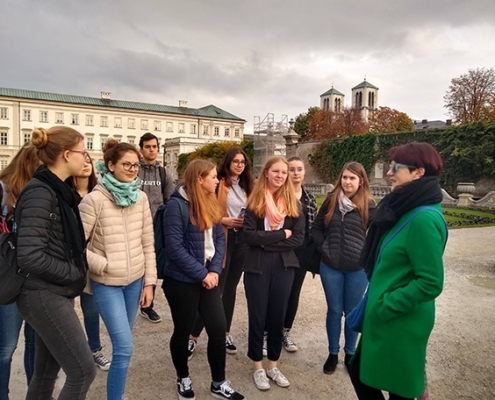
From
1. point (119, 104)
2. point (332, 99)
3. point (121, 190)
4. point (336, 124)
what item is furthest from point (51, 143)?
point (332, 99)

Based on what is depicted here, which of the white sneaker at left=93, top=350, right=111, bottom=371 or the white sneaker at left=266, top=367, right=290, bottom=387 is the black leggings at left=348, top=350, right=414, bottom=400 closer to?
the white sneaker at left=266, top=367, right=290, bottom=387

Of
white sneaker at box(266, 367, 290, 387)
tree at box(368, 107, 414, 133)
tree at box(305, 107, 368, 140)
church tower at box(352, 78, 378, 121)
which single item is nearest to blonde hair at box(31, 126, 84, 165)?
white sneaker at box(266, 367, 290, 387)

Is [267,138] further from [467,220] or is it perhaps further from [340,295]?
[340,295]

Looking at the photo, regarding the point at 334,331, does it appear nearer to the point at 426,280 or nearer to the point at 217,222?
the point at 217,222

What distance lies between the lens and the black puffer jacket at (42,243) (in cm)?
215

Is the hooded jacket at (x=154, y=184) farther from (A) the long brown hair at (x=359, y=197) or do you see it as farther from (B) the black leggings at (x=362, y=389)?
(B) the black leggings at (x=362, y=389)

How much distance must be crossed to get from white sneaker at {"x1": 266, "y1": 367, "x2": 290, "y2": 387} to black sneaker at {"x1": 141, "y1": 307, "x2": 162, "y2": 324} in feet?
6.12

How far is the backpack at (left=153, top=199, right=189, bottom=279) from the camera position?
10.5ft

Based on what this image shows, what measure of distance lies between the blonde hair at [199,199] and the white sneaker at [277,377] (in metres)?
1.49

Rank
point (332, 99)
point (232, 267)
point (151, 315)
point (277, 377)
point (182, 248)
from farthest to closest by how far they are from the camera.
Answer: point (332, 99), point (151, 315), point (232, 267), point (277, 377), point (182, 248)

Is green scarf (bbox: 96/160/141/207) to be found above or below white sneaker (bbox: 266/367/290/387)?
above

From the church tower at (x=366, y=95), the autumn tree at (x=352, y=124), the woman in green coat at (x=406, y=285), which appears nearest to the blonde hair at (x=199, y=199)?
the woman in green coat at (x=406, y=285)

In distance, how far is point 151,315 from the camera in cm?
487

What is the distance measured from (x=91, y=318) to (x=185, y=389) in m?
1.19
